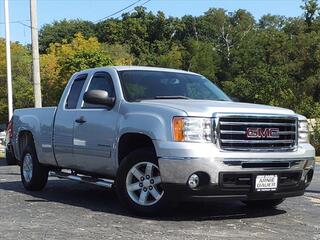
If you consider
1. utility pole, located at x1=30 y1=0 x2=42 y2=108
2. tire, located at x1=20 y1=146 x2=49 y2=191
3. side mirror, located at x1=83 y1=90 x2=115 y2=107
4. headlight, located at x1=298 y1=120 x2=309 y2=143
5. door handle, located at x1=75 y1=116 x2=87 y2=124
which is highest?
utility pole, located at x1=30 y1=0 x2=42 y2=108

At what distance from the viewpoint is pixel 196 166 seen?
270 inches

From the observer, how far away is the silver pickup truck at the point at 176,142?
274 inches

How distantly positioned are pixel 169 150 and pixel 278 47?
147 feet

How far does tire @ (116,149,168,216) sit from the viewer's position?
7266 mm

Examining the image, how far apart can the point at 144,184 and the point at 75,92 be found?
2464 mm

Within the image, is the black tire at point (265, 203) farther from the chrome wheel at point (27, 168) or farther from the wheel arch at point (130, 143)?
the chrome wheel at point (27, 168)

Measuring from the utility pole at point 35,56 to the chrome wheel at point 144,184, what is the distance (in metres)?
14.9

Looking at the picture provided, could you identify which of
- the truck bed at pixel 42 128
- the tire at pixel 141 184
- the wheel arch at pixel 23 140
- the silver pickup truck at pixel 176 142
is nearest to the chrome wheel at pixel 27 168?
the wheel arch at pixel 23 140

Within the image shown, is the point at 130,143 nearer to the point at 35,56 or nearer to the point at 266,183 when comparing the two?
the point at 266,183

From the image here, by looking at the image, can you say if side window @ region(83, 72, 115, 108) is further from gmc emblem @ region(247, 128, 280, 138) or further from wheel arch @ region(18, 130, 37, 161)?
gmc emblem @ region(247, 128, 280, 138)

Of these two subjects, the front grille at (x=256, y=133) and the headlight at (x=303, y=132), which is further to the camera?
the headlight at (x=303, y=132)

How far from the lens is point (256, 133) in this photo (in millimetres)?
7230

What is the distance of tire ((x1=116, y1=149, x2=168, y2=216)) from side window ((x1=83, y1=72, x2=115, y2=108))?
3.97 ft

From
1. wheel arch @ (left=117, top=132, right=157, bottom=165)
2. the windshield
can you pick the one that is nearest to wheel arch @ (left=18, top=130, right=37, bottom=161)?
the windshield
